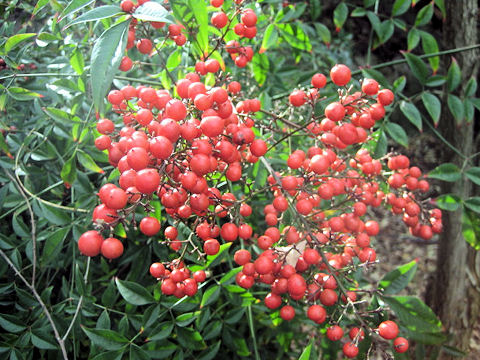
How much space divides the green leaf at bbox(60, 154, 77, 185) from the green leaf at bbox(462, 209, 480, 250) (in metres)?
1.46

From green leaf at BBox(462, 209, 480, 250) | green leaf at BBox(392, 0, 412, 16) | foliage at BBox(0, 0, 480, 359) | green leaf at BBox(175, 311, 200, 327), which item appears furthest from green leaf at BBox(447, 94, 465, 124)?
green leaf at BBox(175, 311, 200, 327)

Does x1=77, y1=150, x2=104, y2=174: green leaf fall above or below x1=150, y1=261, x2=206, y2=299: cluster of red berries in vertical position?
above

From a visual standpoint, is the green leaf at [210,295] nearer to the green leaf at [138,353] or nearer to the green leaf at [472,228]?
the green leaf at [138,353]

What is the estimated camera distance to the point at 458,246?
5.91ft

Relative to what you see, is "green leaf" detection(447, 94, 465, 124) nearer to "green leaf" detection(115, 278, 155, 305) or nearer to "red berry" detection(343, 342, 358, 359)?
"red berry" detection(343, 342, 358, 359)

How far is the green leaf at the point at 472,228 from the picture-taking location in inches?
53.2

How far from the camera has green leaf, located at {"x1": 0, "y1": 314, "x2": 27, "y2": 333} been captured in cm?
114

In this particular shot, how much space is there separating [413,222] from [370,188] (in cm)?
25

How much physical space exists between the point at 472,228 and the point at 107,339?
135 cm

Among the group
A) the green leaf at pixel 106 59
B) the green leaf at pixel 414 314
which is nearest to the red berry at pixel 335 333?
the green leaf at pixel 414 314

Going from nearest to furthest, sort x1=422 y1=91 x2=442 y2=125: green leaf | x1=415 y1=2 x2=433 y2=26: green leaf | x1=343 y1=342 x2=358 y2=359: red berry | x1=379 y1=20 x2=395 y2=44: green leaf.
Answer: x1=343 y1=342 x2=358 y2=359: red berry < x1=422 y1=91 x2=442 y2=125: green leaf < x1=415 y1=2 x2=433 y2=26: green leaf < x1=379 y1=20 x2=395 y2=44: green leaf

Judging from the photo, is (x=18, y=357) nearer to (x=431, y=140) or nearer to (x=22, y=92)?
(x=22, y=92)

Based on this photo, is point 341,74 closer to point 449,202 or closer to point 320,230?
point 320,230

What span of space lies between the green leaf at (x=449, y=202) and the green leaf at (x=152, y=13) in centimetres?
118
